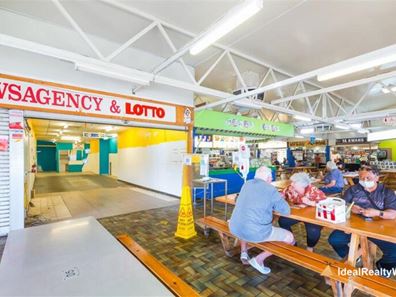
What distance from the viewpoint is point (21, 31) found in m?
4.00

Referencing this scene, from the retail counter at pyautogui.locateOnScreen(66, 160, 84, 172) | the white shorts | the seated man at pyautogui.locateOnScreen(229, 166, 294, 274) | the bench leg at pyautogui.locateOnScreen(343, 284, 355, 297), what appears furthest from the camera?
the retail counter at pyautogui.locateOnScreen(66, 160, 84, 172)

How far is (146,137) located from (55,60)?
5216 mm

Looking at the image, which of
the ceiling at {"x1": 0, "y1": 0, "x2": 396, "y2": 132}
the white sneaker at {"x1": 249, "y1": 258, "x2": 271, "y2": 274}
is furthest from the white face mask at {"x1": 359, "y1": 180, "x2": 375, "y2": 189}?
the ceiling at {"x1": 0, "y1": 0, "x2": 396, "y2": 132}

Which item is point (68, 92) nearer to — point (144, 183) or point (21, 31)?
point (21, 31)

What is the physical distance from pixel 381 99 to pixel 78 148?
966 inches

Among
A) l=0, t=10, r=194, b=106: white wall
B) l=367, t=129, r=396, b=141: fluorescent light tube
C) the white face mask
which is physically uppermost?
l=0, t=10, r=194, b=106: white wall

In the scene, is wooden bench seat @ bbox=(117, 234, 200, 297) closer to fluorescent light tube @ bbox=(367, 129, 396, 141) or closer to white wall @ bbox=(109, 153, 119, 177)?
white wall @ bbox=(109, 153, 119, 177)

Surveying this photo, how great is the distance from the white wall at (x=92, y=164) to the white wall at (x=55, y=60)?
48.1ft

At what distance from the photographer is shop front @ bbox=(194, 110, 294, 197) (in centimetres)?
736

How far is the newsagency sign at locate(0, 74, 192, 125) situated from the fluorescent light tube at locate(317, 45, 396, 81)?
374cm

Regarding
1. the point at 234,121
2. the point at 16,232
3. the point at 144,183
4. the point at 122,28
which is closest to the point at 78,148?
the point at 144,183

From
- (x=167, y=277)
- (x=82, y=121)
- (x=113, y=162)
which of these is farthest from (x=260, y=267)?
(x=113, y=162)

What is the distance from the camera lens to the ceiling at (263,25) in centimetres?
366

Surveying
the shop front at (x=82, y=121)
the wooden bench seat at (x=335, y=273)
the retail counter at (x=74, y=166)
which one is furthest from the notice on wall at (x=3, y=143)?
the retail counter at (x=74, y=166)
